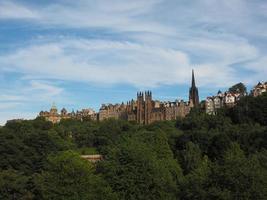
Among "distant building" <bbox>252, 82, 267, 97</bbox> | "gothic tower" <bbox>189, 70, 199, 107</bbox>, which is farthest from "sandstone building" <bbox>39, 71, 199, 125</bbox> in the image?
"distant building" <bbox>252, 82, 267, 97</bbox>

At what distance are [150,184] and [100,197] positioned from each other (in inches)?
140

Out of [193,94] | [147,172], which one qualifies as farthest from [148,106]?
[147,172]

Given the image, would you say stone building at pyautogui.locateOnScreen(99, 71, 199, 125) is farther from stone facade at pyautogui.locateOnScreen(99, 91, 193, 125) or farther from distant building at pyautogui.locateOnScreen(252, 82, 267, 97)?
distant building at pyautogui.locateOnScreen(252, 82, 267, 97)

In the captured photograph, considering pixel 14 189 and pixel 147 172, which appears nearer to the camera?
pixel 147 172

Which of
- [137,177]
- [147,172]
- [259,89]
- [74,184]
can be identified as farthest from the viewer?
[259,89]

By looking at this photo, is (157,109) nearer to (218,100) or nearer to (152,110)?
(152,110)

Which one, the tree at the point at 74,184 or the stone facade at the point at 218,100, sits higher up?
the stone facade at the point at 218,100

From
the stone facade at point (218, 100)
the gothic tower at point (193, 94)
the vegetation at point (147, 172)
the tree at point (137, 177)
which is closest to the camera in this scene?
the vegetation at point (147, 172)

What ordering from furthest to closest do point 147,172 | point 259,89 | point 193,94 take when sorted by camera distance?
point 193,94 → point 259,89 → point 147,172

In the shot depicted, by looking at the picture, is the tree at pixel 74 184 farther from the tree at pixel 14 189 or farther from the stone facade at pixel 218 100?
the stone facade at pixel 218 100

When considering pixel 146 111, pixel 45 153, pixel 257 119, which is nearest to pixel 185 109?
pixel 146 111

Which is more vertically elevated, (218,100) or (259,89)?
(259,89)

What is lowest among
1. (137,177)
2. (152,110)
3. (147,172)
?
(137,177)

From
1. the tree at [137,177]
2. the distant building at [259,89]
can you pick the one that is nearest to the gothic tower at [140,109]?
the distant building at [259,89]
